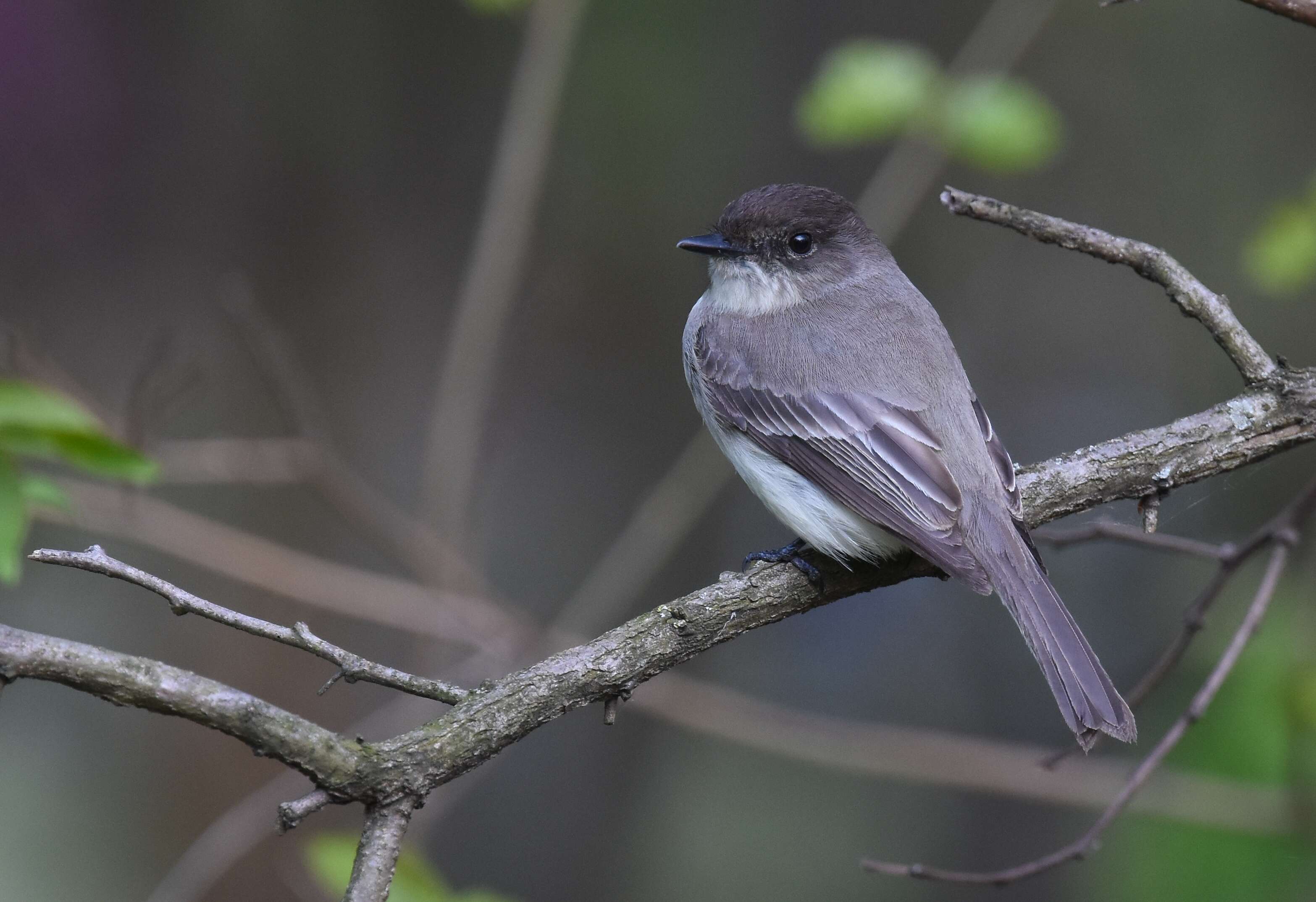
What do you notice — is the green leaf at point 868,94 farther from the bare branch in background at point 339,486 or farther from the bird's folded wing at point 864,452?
the bare branch in background at point 339,486

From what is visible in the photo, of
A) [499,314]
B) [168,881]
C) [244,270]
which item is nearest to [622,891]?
[168,881]

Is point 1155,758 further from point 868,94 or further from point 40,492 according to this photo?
point 40,492

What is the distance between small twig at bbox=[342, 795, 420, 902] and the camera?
1.83 m

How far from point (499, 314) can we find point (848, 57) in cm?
157

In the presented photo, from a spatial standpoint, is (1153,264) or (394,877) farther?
(1153,264)

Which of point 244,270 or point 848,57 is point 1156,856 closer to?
point 848,57

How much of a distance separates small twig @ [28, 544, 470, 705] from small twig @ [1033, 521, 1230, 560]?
1750mm

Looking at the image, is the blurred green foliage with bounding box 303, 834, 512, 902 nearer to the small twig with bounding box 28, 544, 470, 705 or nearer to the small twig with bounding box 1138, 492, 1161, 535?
the small twig with bounding box 28, 544, 470, 705

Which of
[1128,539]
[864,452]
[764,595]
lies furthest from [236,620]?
[1128,539]

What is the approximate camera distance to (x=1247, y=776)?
12.8ft

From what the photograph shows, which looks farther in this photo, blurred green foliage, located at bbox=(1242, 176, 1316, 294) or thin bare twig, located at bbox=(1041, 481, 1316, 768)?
blurred green foliage, located at bbox=(1242, 176, 1316, 294)

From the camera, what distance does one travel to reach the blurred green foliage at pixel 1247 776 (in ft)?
12.2

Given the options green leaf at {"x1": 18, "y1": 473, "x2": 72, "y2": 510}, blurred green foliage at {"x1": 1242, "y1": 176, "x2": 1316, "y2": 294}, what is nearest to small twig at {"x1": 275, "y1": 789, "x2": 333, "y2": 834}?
green leaf at {"x1": 18, "y1": 473, "x2": 72, "y2": 510}

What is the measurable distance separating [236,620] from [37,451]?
1.95ft
